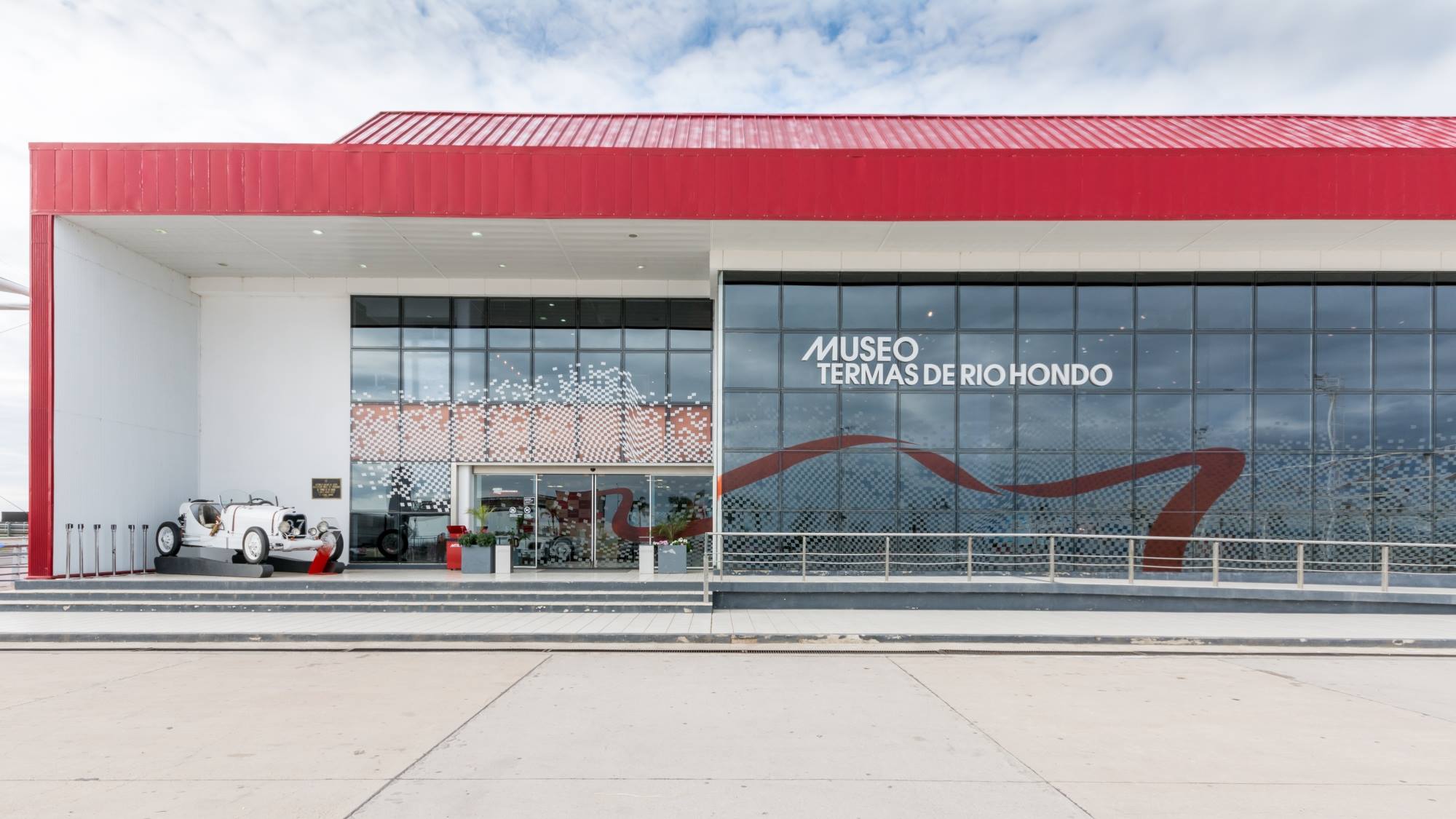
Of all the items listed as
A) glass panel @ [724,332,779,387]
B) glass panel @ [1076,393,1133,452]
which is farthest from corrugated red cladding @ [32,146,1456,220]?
glass panel @ [1076,393,1133,452]

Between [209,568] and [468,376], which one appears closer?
[209,568]

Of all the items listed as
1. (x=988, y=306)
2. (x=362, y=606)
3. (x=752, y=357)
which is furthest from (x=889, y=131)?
(x=362, y=606)

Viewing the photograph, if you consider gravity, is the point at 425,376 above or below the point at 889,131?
below

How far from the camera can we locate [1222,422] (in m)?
15.5

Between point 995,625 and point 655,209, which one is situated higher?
point 655,209

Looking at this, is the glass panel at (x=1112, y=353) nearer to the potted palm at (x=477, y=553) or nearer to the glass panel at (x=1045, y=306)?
the glass panel at (x=1045, y=306)

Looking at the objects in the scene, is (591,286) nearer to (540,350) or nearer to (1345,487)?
(540,350)

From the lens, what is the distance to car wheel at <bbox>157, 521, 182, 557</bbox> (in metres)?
15.9

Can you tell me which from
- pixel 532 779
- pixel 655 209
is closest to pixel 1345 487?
pixel 655 209

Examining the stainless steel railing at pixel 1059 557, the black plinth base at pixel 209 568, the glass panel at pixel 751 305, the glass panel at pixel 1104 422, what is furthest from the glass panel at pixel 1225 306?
the black plinth base at pixel 209 568

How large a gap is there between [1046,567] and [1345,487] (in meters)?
5.68

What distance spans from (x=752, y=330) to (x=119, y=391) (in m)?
11.6

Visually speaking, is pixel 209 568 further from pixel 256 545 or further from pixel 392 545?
pixel 392 545

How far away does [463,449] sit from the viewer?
697 inches
